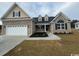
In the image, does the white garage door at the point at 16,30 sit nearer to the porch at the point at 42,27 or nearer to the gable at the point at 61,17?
the gable at the point at 61,17

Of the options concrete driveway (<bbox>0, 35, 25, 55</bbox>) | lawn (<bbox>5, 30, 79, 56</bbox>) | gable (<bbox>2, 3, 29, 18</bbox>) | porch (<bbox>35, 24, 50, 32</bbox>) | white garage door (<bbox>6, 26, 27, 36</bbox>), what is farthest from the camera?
porch (<bbox>35, 24, 50, 32</bbox>)

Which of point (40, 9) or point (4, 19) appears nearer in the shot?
point (4, 19)

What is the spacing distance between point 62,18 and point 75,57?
2583 centimetres

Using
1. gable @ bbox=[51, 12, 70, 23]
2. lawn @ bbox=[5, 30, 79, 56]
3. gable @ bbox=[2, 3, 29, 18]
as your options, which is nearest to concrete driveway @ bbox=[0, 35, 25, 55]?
lawn @ bbox=[5, 30, 79, 56]

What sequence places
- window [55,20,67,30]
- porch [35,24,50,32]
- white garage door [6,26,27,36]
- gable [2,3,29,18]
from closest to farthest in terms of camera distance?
white garage door [6,26,27,36] → gable [2,3,29,18] → window [55,20,67,30] → porch [35,24,50,32]

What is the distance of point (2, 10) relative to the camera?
1374 inches

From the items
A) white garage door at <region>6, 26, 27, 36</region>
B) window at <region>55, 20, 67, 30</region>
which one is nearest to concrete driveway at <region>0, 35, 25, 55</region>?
white garage door at <region>6, 26, 27, 36</region>

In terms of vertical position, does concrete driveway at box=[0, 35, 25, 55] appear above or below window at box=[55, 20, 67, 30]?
below

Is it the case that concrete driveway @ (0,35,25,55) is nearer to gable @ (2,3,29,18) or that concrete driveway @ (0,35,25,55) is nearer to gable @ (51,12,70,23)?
gable @ (2,3,29,18)

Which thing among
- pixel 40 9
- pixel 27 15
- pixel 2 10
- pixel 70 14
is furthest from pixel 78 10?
pixel 2 10

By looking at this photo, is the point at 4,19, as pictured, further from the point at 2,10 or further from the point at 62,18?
the point at 62,18

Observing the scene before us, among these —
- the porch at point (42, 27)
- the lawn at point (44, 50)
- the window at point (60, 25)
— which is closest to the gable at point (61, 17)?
the window at point (60, 25)

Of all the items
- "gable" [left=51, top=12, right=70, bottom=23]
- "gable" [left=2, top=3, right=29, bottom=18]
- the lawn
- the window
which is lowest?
the lawn

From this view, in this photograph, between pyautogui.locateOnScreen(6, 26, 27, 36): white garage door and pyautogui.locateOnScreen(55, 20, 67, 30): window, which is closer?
pyautogui.locateOnScreen(6, 26, 27, 36): white garage door
